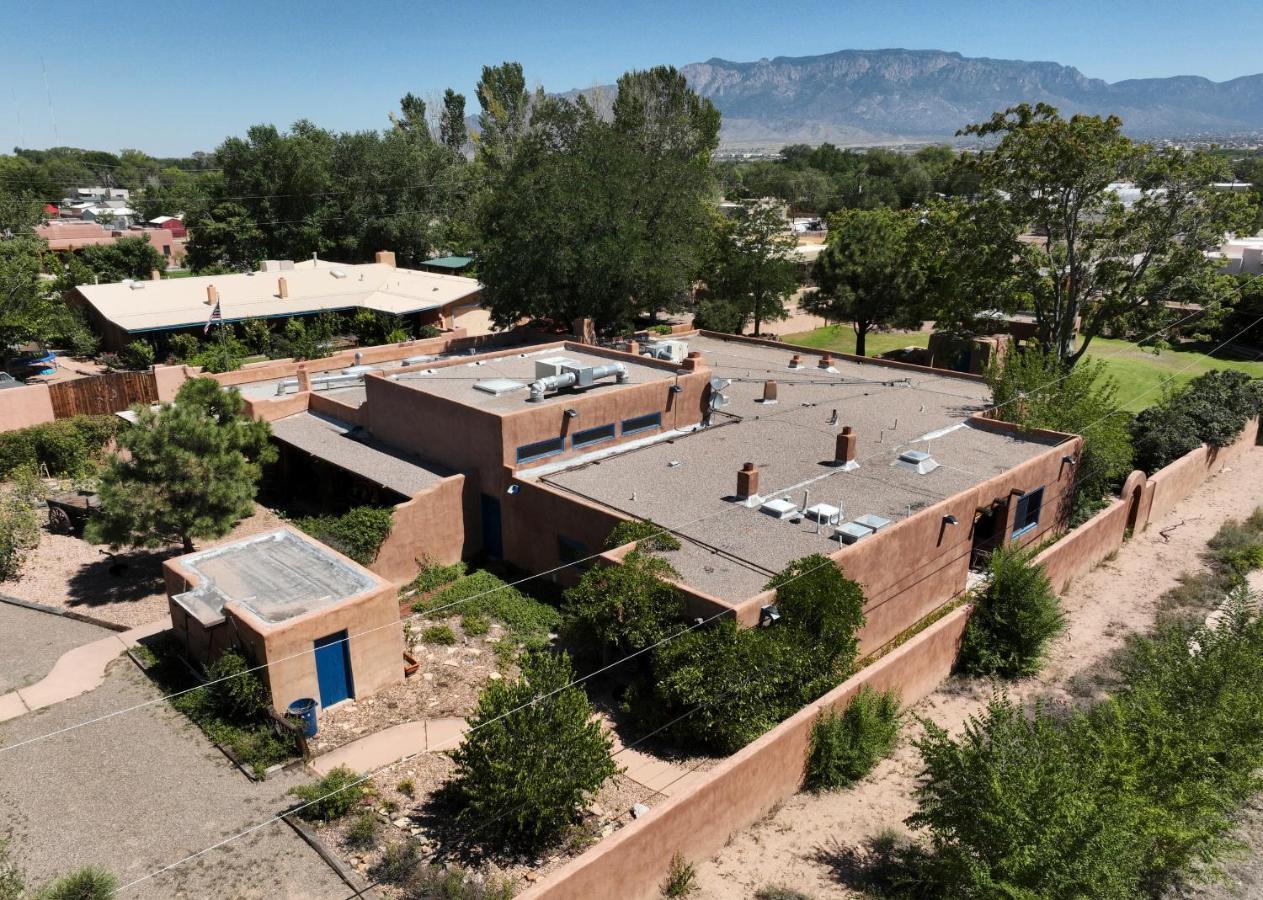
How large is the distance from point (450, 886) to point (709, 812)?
151 inches

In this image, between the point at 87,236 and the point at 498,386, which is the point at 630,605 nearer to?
the point at 498,386

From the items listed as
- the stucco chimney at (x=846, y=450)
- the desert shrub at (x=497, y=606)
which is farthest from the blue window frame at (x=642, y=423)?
the desert shrub at (x=497, y=606)

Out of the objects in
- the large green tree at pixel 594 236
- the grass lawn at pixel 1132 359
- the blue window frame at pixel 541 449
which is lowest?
the grass lawn at pixel 1132 359

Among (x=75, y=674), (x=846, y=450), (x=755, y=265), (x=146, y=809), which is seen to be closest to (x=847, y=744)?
(x=846, y=450)

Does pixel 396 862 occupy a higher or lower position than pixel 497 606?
higher

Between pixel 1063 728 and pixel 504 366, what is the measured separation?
18488 millimetres

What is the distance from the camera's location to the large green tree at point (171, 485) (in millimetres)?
18766

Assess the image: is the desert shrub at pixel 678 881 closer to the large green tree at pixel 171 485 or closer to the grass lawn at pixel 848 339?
the large green tree at pixel 171 485

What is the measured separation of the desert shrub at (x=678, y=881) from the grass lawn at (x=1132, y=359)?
32.0 m

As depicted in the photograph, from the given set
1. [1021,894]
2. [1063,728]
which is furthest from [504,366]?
[1021,894]

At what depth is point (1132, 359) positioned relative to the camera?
150 ft

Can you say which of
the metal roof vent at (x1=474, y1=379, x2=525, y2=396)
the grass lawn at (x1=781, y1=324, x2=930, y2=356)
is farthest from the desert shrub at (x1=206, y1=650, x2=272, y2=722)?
the grass lawn at (x1=781, y1=324, x2=930, y2=356)

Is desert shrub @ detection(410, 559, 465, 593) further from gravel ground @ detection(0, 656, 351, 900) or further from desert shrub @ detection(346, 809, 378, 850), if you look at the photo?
desert shrub @ detection(346, 809, 378, 850)

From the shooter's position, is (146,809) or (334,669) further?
(334,669)
